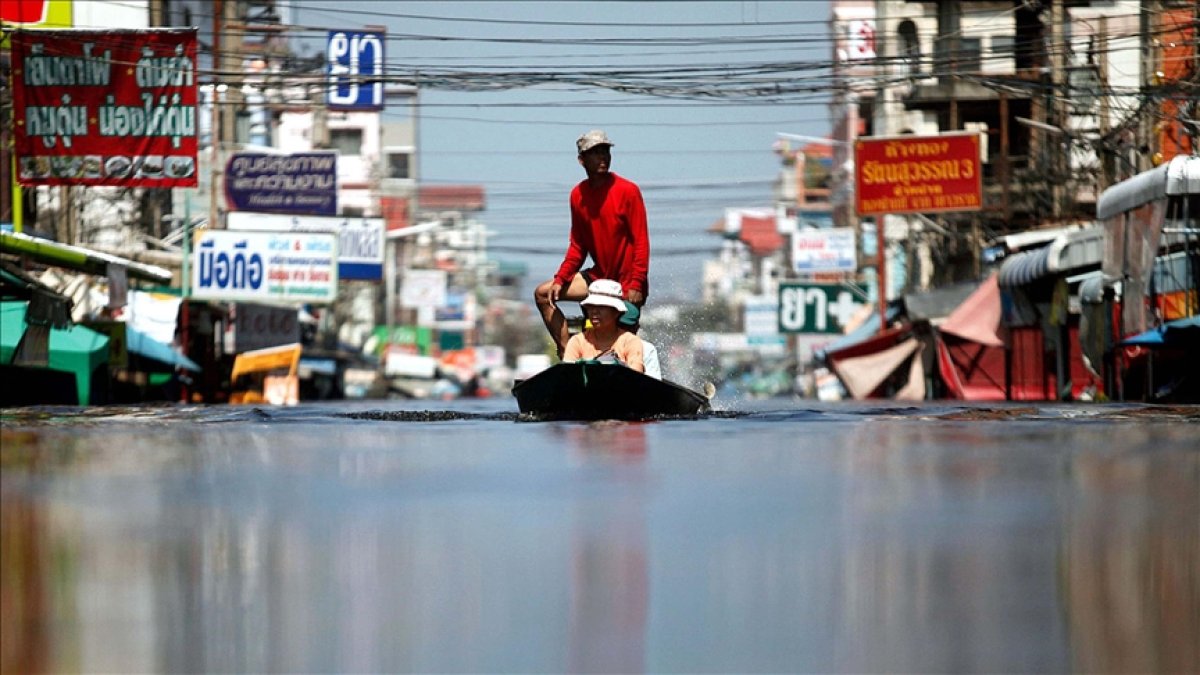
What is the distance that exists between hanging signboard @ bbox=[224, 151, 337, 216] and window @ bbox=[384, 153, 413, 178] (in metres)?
69.9

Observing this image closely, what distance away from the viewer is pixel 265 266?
132 ft

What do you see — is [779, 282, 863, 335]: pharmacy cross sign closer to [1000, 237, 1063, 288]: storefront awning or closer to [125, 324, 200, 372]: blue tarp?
[1000, 237, 1063, 288]: storefront awning

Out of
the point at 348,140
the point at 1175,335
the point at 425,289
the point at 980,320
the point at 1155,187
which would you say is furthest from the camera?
the point at 348,140

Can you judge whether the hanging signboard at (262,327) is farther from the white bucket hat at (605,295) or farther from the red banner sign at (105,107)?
the white bucket hat at (605,295)

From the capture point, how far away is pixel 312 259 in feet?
135

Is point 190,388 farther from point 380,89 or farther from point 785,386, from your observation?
point 785,386

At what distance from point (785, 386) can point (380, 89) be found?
2394 inches

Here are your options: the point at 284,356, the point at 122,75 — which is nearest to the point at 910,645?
the point at 122,75

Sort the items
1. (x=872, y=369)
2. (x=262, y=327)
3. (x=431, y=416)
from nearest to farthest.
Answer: (x=431, y=416) < (x=872, y=369) < (x=262, y=327)

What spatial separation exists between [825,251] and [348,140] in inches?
2120

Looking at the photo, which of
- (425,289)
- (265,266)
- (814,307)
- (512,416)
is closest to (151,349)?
(265,266)

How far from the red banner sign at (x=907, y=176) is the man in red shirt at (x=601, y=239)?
82.9 ft

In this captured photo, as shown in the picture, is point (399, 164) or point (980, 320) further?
point (399, 164)

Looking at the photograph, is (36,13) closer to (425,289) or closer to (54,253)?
(54,253)
